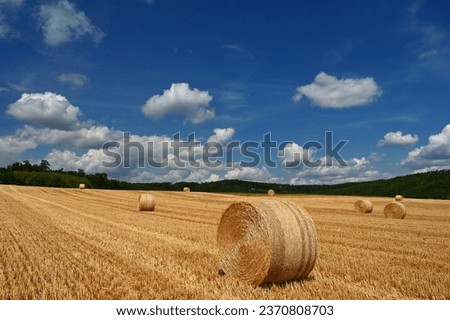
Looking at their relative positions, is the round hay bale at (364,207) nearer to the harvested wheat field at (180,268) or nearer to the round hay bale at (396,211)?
the round hay bale at (396,211)

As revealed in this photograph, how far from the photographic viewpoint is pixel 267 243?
7.44m

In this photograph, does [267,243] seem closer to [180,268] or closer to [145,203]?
[180,268]

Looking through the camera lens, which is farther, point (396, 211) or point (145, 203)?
point (145, 203)

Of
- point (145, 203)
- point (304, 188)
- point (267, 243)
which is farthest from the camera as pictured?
point (304, 188)

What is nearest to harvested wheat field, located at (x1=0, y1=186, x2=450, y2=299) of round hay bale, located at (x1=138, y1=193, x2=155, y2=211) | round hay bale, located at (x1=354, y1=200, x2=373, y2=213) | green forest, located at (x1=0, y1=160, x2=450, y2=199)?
round hay bale, located at (x1=138, y1=193, x2=155, y2=211)

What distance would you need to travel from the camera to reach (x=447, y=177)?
72.5m

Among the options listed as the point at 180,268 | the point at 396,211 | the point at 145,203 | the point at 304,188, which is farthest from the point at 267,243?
the point at 304,188

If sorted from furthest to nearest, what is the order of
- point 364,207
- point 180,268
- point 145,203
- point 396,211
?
1. point 364,207
2. point 145,203
3. point 396,211
4. point 180,268

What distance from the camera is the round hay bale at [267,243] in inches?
289

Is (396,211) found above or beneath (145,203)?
beneath

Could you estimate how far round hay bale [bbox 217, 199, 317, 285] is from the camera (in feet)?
24.1

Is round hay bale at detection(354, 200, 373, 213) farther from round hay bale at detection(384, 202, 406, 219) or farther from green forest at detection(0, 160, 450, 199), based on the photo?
green forest at detection(0, 160, 450, 199)

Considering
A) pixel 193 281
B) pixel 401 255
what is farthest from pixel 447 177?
pixel 193 281
